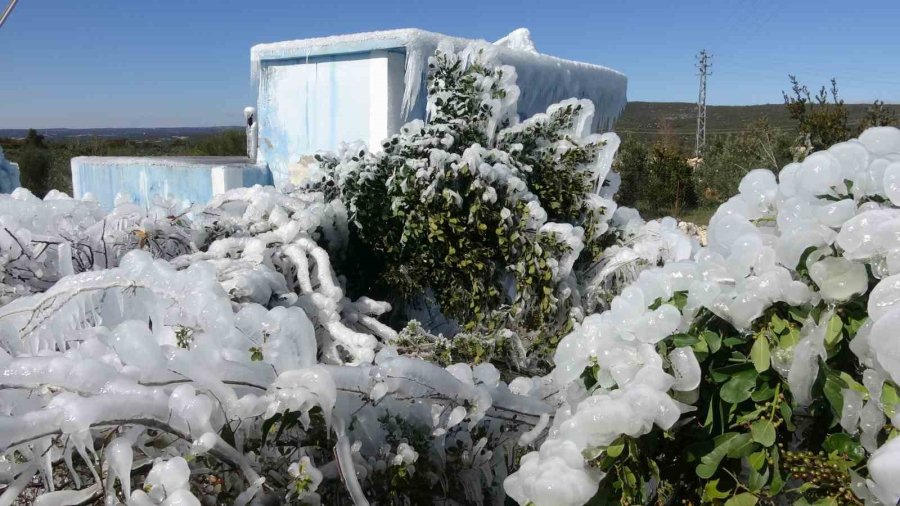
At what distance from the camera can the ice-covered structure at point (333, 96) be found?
13.8 feet

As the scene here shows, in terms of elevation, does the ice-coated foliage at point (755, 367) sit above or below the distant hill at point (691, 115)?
A: below

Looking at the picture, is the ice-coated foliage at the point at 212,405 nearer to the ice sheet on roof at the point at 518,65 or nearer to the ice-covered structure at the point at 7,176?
the ice sheet on roof at the point at 518,65

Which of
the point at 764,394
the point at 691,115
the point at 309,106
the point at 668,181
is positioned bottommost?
the point at 668,181

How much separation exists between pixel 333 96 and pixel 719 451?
3.81 m

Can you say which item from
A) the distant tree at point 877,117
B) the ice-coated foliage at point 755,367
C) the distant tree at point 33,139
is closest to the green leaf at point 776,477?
the ice-coated foliage at point 755,367

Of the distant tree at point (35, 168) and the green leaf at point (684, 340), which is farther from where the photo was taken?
the distant tree at point (35, 168)

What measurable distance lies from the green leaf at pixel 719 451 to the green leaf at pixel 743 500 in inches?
2.2

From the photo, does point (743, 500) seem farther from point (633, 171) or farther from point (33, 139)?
point (33, 139)

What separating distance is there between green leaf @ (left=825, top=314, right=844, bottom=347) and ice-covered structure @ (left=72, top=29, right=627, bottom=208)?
3.21 metres

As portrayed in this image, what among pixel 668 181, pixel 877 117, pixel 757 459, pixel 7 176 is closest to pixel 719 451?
pixel 757 459

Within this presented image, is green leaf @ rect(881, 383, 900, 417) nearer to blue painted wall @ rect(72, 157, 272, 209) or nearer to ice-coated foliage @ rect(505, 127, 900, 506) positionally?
ice-coated foliage @ rect(505, 127, 900, 506)

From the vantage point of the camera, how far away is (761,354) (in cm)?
126

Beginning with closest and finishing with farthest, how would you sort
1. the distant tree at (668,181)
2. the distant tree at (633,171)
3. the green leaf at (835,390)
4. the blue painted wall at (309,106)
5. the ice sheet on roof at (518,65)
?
the green leaf at (835,390) < the ice sheet on roof at (518,65) < the blue painted wall at (309,106) < the distant tree at (668,181) < the distant tree at (633,171)

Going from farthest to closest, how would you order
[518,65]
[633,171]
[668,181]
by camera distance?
[633,171] → [668,181] → [518,65]
